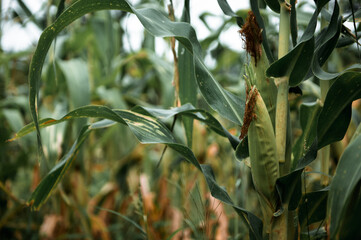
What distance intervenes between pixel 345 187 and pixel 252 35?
0.21m

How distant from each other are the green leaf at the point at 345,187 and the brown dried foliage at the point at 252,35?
0.54 feet

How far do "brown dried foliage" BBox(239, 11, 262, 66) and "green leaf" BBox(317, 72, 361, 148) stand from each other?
10 centimetres

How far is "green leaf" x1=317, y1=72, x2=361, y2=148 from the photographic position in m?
0.39

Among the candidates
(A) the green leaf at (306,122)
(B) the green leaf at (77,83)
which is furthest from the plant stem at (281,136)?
(B) the green leaf at (77,83)

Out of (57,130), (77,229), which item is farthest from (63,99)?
(77,229)

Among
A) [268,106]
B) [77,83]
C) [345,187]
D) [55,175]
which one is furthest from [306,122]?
[77,83]

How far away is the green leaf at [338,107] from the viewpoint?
0.39 m

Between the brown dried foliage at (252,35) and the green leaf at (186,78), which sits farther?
the green leaf at (186,78)

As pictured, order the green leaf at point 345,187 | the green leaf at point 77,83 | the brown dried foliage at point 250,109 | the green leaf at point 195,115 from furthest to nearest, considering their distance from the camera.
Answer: the green leaf at point 77,83
the green leaf at point 195,115
the brown dried foliage at point 250,109
the green leaf at point 345,187

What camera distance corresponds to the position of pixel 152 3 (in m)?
1.35

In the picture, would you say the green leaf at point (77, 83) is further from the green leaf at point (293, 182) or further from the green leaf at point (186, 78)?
the green leaf at point (293, 182)

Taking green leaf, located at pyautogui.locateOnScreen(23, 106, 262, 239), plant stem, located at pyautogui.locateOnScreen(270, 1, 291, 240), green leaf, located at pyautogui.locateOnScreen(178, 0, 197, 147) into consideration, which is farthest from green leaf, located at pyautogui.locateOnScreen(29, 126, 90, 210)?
plant stem, located at pyautogui.locateOnScreen(270, 1, 291, 240)

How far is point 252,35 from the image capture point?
0.42 m

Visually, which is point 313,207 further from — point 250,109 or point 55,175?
point 55,175
